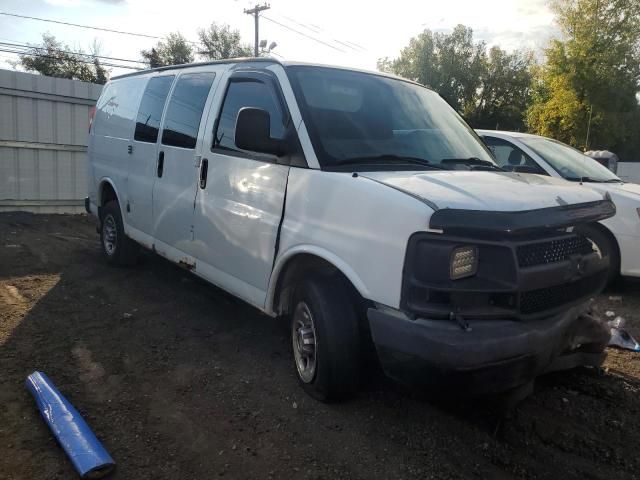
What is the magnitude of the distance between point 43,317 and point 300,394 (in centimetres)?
265

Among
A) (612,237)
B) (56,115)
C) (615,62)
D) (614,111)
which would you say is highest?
(615,62)

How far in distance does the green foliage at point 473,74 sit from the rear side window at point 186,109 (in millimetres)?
47031

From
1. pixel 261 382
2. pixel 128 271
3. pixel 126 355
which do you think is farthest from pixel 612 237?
pixel 128 271

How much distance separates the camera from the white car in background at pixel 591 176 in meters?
5.65

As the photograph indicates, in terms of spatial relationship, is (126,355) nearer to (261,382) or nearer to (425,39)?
(261,382)

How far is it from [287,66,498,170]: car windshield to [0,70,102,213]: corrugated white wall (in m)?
8.08

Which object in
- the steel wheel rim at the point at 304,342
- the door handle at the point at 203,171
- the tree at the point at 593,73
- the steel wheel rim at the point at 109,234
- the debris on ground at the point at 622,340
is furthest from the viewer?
the tree at the point at 593,73

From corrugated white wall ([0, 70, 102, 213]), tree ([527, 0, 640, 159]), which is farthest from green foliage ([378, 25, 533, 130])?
corrugated white wall ([0, 70, 102, 213])

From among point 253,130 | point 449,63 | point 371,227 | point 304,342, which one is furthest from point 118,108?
point 449,63

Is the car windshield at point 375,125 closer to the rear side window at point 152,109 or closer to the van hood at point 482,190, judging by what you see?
the van hood at point 482,190

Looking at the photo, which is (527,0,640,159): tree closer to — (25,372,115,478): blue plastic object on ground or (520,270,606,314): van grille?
(520,270,606,314): van grille

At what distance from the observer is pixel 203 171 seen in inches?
166

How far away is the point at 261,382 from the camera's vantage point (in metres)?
3.58

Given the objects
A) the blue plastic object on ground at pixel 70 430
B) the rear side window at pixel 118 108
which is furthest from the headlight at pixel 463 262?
the rear side window at pixel 118 108
